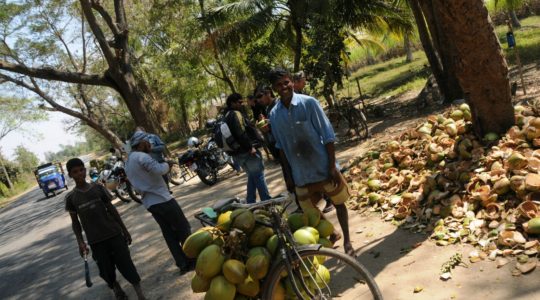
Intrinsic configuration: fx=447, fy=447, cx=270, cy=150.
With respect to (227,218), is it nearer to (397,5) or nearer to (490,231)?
(490,231)

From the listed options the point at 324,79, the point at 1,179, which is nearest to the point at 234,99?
the point at 324,79

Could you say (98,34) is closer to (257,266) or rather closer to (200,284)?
(200,284)

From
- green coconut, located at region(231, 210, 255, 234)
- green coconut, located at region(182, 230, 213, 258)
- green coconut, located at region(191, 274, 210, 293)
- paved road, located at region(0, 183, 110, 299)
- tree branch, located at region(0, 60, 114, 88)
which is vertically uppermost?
tree branch, located at region(0, 60, 114, 88)

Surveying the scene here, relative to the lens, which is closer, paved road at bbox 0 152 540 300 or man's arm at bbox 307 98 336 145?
paved road at bbox 0 152 540 300

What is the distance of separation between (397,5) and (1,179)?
4498 cm

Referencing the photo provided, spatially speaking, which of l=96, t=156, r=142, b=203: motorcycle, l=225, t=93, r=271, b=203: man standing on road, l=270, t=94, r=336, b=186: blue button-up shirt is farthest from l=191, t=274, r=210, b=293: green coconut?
l=96, t=156, r=142, b=203: motorcycle

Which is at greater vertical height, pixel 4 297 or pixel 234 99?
pixel 234 99

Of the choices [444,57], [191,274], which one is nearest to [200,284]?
[191,274]

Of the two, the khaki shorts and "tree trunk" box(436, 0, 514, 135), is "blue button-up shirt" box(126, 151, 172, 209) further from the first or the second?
"tree trunk" box(436, 0, 514, 135)

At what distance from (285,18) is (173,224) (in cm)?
1274

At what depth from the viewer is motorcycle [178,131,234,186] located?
1077 cm

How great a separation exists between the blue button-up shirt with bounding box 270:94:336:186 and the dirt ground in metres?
1.08

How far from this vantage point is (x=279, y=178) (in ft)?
29.1

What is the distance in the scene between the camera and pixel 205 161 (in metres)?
11.0
